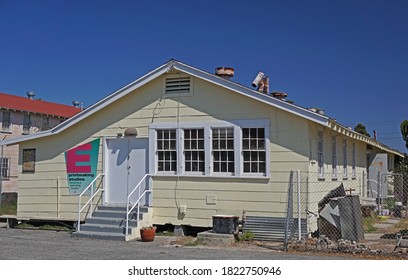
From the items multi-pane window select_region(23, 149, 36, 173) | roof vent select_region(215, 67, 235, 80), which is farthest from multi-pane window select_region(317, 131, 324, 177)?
multi-pane window select_region(23, 149, 36, 173)

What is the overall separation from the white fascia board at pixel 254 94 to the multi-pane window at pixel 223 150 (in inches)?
45.7

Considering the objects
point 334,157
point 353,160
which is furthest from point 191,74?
point 353,160

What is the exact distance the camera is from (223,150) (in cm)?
1305

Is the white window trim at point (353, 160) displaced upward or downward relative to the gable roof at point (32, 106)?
downward

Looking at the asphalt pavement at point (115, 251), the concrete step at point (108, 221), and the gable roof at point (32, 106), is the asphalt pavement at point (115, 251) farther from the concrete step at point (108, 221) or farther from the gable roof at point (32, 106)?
the gable roof at point (32, 106)

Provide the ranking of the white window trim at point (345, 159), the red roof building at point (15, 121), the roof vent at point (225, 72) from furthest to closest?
the red roof building at point (15, 121) < the white window trim at point (345, 159) < the roof vent at point (225, 72)

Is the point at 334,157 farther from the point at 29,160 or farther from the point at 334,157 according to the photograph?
the point at 29,160

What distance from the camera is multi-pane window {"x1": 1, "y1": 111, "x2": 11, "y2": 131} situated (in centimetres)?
2919

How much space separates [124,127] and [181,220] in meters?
3.36

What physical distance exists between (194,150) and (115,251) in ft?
13.2

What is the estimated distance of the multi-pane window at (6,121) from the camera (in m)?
29.2

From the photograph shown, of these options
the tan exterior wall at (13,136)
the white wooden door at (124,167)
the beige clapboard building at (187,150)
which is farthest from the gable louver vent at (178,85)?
the tan exterior wall at (13,136)

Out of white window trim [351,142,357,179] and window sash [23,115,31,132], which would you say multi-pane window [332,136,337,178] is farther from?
window sash [23,115,31,132]
